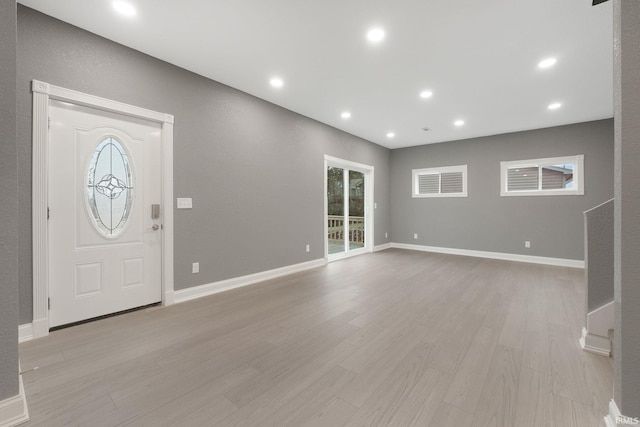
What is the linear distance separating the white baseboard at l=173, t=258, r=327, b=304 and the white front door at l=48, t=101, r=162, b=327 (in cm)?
26

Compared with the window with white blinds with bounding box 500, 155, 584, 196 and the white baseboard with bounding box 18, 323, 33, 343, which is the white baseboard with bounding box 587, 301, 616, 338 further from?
the white baseboard with bounding box 18, 323, 33, 343

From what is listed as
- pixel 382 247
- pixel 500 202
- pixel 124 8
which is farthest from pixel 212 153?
pixel 500 202

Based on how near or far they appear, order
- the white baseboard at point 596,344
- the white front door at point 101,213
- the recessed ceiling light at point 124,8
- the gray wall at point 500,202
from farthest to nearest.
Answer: the gray wall at point 500,202
the white front door at point 101,213
the recessed ceiling light at point 124,8
the white baseboard at point 596,344

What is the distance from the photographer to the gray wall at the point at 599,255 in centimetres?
204

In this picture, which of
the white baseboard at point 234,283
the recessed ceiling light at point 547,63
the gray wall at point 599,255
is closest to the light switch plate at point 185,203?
the white baseboard at point 234,283

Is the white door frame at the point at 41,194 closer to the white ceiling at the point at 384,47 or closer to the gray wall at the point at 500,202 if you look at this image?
the white ceiling at the point at 384,47

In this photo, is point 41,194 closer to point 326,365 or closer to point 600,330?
point 326,365

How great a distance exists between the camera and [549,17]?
2213 mm

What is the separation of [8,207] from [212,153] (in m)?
2.19

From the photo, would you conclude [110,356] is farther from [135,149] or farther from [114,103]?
[114,103]

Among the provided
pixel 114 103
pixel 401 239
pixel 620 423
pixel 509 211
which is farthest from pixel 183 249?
pixel 509 211

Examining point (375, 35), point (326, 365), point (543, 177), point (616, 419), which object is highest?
point (375, 35)

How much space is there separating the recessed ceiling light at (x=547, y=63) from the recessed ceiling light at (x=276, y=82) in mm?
3102

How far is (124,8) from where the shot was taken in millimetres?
2146
